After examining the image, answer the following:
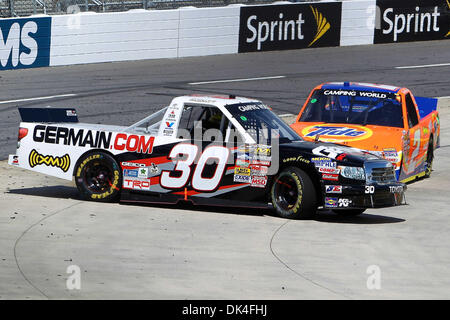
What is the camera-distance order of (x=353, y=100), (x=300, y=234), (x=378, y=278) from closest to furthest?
1. (x=378, y=278)
2. (x=300, y=234)
3. (x=353, y=100)

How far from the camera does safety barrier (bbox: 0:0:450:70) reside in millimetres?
23844

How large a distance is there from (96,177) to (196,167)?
55.8 inches

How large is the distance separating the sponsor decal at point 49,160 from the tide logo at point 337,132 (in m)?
3.51

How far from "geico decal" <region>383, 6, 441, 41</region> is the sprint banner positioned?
2045 mm


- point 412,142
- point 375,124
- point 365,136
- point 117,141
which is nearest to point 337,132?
point 365,136

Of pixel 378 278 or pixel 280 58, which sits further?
pixel 280 58

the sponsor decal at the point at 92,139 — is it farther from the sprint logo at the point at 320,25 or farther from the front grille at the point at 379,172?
the sprint logo at the point at 320,25

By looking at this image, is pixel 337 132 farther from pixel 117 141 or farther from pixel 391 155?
pixel 117 141

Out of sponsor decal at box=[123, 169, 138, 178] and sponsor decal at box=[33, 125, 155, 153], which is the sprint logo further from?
sponsor decal at box=[123, 169, 138, 178]

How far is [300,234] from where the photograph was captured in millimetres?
10305
